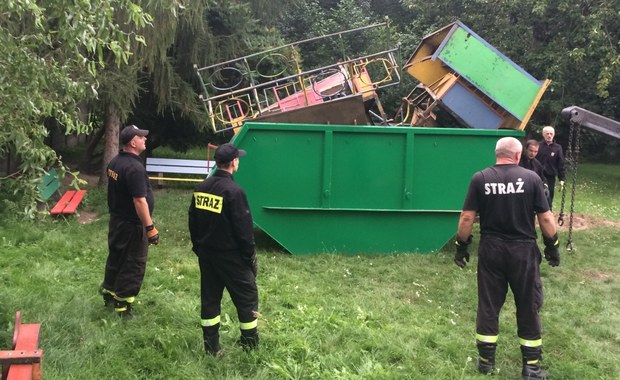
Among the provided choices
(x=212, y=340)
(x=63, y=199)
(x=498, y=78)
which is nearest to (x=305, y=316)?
(x=212, y=340)

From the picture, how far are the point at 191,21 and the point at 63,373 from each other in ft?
29.5

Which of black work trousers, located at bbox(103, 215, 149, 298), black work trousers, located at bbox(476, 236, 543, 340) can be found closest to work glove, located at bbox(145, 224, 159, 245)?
black work trousers, located at bbox(103, 215, 149, 298)

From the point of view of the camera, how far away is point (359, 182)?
24.4ft

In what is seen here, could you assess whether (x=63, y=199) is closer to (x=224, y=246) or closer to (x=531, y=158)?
(x=224, y=246)

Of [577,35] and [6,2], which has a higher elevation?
[577,35]

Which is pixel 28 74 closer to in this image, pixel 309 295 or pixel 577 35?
pixel 309 295

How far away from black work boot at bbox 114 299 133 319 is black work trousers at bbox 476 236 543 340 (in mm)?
2957

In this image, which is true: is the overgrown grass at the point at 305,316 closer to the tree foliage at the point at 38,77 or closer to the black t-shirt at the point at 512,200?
the black t-shirt at the point at 512,200

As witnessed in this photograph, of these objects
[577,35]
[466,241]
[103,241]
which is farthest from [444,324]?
[577,35]

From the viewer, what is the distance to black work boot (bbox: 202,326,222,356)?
4184mm

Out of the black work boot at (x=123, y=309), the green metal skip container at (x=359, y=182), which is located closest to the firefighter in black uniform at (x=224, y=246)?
the black work boot at (x=123, y=309)

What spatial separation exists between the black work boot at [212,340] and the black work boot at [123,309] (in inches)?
39.9

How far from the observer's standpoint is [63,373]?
3.71 metres

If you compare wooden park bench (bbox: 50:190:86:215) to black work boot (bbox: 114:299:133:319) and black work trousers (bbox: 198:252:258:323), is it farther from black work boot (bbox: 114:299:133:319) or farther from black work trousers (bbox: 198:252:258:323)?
Result: black work trousers (bbox: 198:252:258:323)
